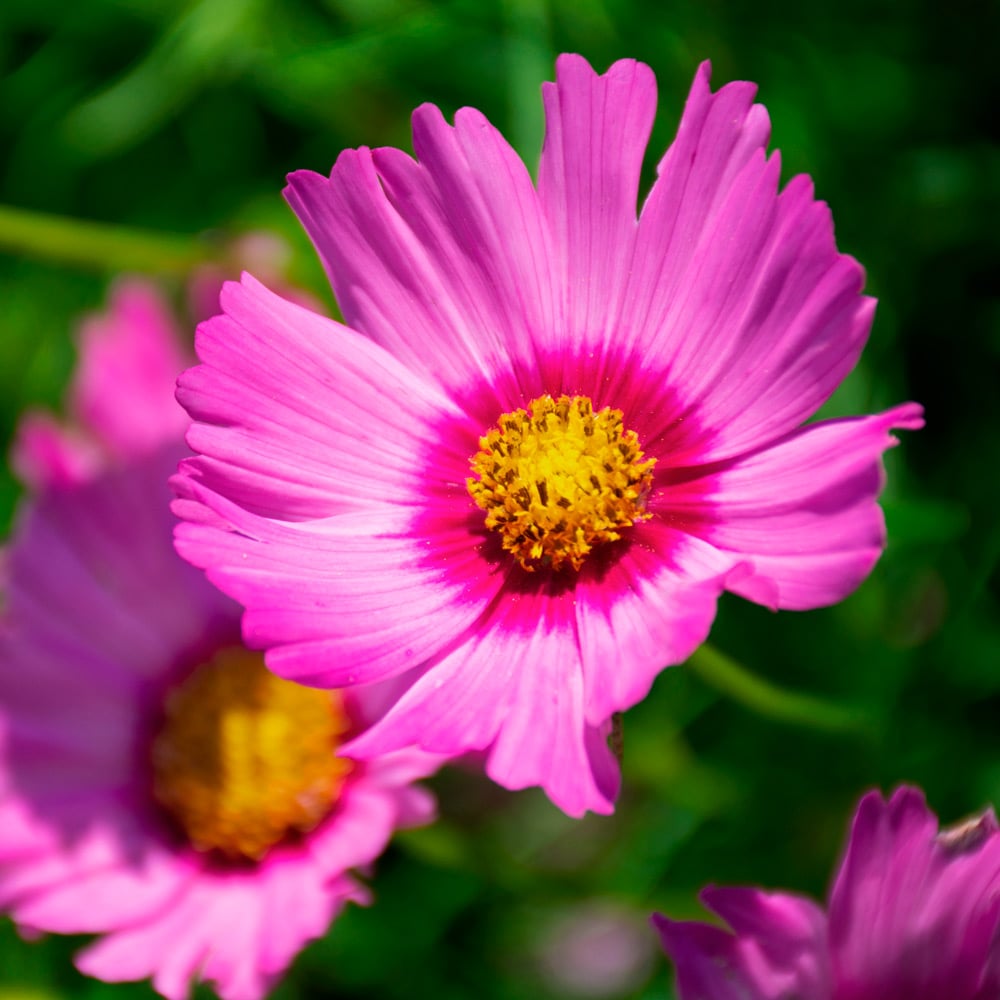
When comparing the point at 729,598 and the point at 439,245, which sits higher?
the point at 439,245

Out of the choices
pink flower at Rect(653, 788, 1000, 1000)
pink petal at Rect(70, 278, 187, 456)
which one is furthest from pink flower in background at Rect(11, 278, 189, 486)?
pink flower at Rect(653, 788, 1000, 1000)

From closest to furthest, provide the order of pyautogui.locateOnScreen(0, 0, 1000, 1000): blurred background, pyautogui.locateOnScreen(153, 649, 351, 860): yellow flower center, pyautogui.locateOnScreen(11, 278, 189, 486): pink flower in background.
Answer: pyautogui.locateOnScreen(153, 649, 351, 860): yellow flower center < pyautogui.locateOnScreen(0, 0, 1000, 1000): blurred background < pyautogui.locateOnScreen(11, 278, 189, 486): pink flower in background

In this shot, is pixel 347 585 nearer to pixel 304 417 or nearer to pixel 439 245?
pixel 304 417

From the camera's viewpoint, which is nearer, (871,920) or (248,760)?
(871,920)

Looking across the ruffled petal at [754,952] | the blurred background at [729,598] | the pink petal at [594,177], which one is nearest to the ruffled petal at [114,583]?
the blurred background at [729,598]

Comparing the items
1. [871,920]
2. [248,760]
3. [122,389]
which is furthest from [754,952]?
[122,389]

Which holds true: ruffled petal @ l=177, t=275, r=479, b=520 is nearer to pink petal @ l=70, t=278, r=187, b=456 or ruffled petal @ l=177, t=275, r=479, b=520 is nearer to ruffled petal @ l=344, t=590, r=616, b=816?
ruffled petal @ l=344, t=590, r=616, b=816
